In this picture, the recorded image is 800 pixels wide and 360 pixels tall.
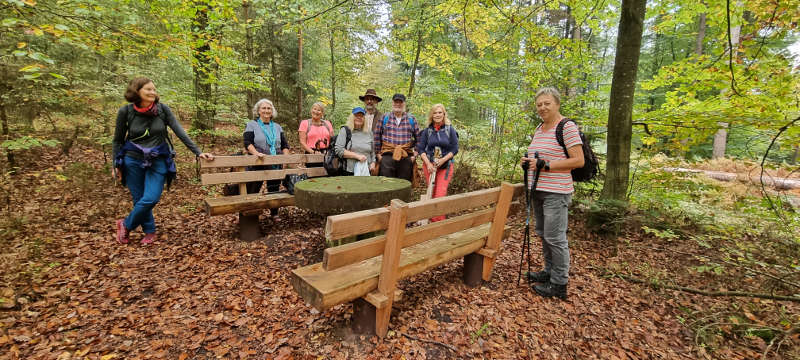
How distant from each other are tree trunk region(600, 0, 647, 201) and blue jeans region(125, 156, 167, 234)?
21.1ft

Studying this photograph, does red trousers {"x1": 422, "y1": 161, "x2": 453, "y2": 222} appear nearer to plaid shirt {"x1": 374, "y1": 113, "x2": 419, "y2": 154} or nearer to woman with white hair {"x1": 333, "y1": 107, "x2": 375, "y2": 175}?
plaid shirt {"x1": 374, "y1": 113, "x2": 419, "y2": 154}

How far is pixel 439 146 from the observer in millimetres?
5082

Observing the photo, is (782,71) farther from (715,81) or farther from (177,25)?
(177,25)

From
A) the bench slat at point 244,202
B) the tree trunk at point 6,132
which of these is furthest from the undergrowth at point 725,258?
the tree trunk at point 6,132

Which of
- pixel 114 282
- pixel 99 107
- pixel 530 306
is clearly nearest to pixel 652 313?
pixel 530 306

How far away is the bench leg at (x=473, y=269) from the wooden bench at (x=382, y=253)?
0.22 metres

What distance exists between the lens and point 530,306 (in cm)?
329

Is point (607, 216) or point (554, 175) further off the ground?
point (554, 175)

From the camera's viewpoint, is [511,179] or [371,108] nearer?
[371,108]

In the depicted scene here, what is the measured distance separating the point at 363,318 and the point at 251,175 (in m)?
3.21

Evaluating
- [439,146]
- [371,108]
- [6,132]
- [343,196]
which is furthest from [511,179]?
[6,132]

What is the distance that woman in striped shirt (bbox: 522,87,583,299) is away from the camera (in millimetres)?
2988

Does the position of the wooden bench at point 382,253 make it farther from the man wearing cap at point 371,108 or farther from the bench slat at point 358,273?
the man wearing cap at point 371,108

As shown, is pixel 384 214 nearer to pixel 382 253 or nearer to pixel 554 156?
pixel 382 253
